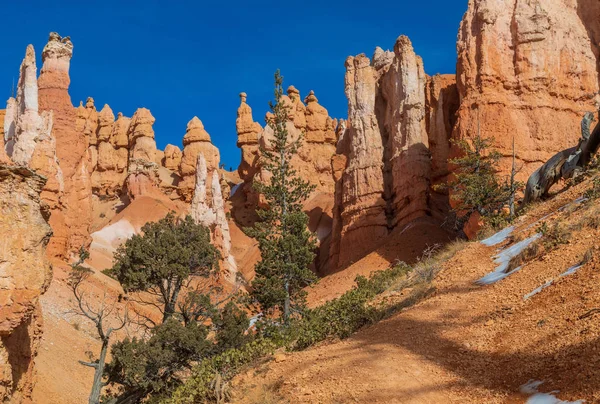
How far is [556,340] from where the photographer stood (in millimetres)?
7742

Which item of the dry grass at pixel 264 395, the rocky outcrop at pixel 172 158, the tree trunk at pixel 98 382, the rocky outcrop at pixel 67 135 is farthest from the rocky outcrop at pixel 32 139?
the rocky outcrop at pixel 172 158

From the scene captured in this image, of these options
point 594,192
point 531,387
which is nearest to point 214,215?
point 594,192

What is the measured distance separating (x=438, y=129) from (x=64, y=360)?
25.7 m

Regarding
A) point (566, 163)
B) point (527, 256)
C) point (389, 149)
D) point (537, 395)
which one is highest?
point (389, 149)

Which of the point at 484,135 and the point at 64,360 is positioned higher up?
the point at 484,135

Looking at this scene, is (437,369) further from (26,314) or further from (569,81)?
(569,81)

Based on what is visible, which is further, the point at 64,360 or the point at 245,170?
the point at 245,170

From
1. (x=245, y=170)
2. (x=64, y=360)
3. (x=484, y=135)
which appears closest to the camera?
(x=64, y=360)

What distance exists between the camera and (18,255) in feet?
26.3

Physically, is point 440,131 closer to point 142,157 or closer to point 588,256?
point 588,256

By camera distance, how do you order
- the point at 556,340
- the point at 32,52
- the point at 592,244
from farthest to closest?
the point at 32,52 < the point at 592,244 < the point at 556,340

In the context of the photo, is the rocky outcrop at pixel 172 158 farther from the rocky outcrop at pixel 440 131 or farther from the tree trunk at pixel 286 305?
the tree trunk at pixel 286 305

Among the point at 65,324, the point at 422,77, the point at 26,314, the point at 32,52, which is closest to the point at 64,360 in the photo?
the point at 65,324

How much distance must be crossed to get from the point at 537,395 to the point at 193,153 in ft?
200
